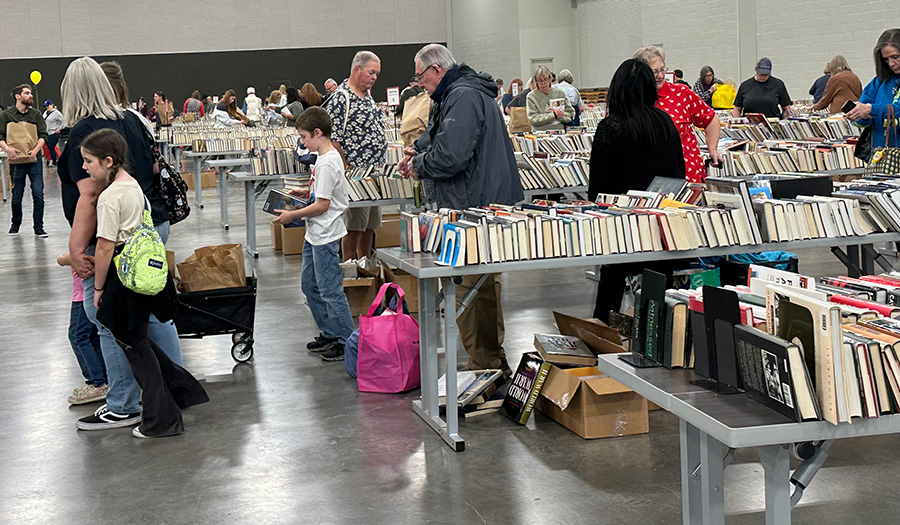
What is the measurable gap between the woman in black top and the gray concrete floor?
90 cm

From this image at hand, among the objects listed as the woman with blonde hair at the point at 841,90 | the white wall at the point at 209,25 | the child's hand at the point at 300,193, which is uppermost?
the white wall at the point at 209,25

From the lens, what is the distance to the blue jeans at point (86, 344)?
15.5 feet

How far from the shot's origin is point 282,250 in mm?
9711

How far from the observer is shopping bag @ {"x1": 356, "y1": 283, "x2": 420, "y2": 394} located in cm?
477

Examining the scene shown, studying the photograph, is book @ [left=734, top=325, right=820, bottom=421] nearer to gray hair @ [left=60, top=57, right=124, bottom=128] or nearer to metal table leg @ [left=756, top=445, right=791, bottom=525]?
metal table leg @ [left=756, top=445, right=791, bottom=525]

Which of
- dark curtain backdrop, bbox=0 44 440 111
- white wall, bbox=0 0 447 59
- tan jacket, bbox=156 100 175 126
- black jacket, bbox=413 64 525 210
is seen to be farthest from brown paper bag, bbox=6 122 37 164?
white wall, bbox=0 0 447 59

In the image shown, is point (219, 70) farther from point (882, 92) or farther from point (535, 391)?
point (535, 391)

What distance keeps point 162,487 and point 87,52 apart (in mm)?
26275

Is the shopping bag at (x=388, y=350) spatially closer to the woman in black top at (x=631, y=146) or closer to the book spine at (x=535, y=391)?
the book spine at (x=535, y=391)

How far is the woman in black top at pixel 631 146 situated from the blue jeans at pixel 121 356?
216 centimetres

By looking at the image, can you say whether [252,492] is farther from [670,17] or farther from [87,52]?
[87,52]

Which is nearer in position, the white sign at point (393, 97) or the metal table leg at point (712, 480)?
the metal table leg at point (712, 480)

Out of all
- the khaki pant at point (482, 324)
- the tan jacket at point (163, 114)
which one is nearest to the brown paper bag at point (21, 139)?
the khaki pant at point (482, 324)

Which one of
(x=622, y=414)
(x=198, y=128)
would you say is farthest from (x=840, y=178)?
(x=198, y=128)
